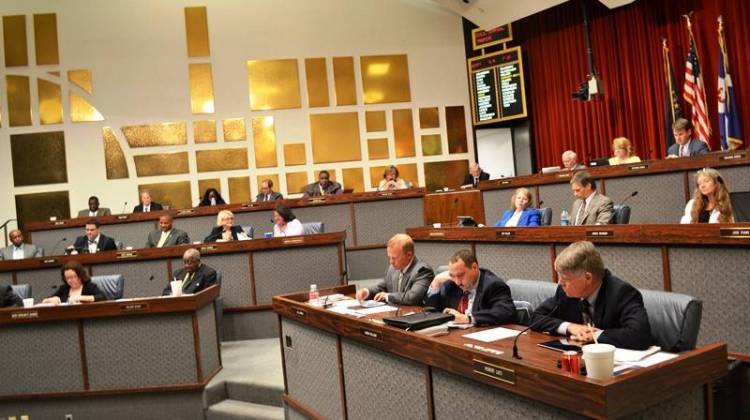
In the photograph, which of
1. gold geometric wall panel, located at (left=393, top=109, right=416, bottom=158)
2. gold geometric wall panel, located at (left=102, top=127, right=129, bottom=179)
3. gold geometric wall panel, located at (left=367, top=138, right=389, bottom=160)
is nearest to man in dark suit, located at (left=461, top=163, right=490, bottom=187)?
gold geometric wall panel, located at (left=393, top=109, right=416, bottom=158)

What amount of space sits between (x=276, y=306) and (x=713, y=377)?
2.78 metres

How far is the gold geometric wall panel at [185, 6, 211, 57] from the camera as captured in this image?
11117 millimetres

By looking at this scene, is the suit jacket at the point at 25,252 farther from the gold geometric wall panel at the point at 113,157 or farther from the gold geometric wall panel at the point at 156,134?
the gold geometric wall panel at the point at 156,134

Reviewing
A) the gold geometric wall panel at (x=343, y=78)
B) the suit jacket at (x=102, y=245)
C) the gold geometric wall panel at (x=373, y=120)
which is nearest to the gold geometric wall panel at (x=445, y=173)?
the gold geometric wall panel at (x=373, y=120)

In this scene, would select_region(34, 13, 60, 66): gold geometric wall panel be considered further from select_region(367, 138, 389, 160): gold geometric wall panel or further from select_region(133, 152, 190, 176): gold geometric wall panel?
select_region(367, 138, 389, 160): gold geometric wall panel

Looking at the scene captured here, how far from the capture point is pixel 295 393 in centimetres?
404

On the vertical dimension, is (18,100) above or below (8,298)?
above

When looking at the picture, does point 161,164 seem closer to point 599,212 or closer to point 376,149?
point 376,149

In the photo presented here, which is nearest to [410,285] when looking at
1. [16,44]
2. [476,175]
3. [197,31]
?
[476,175]

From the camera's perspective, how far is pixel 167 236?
729cm

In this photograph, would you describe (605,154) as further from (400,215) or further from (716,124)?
(400,215)

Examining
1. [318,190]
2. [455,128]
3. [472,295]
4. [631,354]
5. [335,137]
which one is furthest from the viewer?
[455,128]

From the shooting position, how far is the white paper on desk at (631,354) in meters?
2.05

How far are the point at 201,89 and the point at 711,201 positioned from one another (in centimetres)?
880
